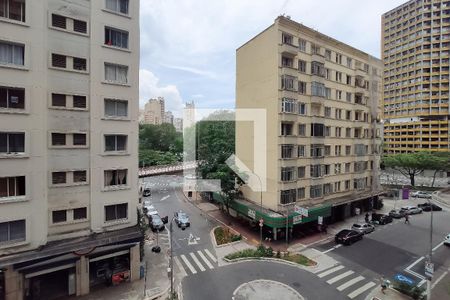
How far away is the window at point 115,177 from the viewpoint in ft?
71.3

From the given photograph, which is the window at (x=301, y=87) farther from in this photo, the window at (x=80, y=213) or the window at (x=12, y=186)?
the window at (x=12, y=186)

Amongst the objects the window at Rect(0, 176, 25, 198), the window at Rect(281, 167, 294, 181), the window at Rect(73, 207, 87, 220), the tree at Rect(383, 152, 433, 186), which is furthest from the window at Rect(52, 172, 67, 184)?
the tree at Rect(383, 152, 433, 186)

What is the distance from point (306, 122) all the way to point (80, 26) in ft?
90.9

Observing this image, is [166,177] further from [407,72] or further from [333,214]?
[407,72]

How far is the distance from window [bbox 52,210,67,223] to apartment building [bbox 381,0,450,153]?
110 m

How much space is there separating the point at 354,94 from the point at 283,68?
17676mm

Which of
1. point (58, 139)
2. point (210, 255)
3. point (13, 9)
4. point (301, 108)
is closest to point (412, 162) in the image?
point (301, 108)

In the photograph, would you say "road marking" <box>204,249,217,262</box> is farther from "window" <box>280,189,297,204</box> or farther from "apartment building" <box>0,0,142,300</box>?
"window" <box>280,189,297,204</box>

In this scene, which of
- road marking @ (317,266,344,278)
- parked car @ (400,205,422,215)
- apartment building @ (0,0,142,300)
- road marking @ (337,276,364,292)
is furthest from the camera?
parked car @ (400,205,422,215)

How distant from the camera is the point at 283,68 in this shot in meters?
31.0

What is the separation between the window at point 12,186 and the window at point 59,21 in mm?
12205

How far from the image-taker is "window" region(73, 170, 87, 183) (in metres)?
20.5

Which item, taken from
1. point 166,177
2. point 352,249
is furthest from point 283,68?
point 166,177

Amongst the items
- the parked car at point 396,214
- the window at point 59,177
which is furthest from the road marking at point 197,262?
the parked car at point 396,214
